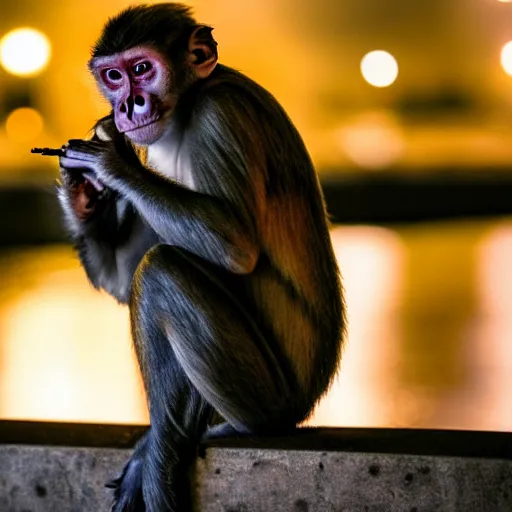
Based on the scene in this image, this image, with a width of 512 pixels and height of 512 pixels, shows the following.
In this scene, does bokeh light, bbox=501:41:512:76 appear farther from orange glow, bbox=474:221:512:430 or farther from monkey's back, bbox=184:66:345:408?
monkey's back, bbox=184:66:345:408

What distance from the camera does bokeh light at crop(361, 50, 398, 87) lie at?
16.7 metres

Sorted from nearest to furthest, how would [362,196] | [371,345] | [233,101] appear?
[233,101], [371,345], [362,196]

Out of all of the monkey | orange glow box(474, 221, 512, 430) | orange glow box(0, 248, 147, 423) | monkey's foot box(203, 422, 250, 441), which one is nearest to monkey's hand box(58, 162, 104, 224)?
the monkey

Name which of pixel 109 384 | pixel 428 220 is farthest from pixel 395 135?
pixel 109 384

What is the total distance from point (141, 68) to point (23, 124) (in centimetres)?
1350

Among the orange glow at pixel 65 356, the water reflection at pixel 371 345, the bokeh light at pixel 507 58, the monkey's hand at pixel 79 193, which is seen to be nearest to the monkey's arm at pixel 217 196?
the monkey's hand at pixel 79 193

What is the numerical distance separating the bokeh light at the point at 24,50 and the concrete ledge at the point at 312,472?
37.4ft

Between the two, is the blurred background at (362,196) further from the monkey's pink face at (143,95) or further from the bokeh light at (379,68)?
the monkey's pink face at (143,95)

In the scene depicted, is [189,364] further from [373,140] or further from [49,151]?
[373,140]

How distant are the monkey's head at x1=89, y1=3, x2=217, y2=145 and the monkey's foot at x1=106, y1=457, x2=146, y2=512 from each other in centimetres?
91

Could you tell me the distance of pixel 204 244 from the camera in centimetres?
303

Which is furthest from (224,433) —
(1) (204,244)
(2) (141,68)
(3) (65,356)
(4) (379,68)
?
(4) (379,68)

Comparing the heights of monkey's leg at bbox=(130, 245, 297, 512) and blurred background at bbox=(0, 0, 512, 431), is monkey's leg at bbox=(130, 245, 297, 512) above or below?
above

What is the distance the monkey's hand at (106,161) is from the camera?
313cm
